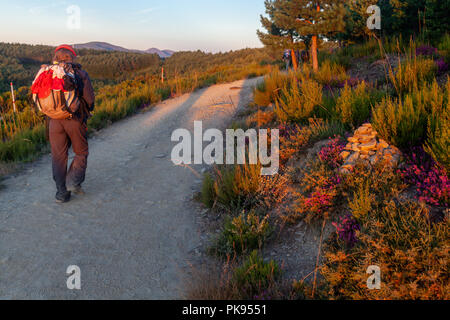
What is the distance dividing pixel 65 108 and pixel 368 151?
4043 millimetres

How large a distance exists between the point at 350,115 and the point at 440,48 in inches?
164

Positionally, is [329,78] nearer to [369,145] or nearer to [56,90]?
[369,145]

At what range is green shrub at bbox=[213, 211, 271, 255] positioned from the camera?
3.56 metres

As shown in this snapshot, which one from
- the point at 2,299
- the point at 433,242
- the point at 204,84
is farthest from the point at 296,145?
the point at 204,84

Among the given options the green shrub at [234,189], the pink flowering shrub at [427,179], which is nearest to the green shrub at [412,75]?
the pink flowering shrub at [427,179]

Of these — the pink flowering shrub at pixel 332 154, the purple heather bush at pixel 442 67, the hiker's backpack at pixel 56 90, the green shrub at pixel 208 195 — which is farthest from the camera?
the purple heather bush at pixel 442 67

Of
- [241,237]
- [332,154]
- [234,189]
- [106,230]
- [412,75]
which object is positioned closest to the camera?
[241,237]

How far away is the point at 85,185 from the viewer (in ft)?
18.1

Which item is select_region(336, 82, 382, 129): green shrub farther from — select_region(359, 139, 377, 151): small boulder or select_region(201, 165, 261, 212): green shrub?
select_region(201, 165, 261, 212): green shrub

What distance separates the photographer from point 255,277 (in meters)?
2.81

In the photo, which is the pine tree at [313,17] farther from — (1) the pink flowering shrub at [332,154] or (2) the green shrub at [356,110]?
(1) the pink flowering shrub at [332,154]

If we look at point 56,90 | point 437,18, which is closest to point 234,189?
point 56,90

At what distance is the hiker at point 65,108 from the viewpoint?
168 inches

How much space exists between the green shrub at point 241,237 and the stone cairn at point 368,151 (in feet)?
3.98
